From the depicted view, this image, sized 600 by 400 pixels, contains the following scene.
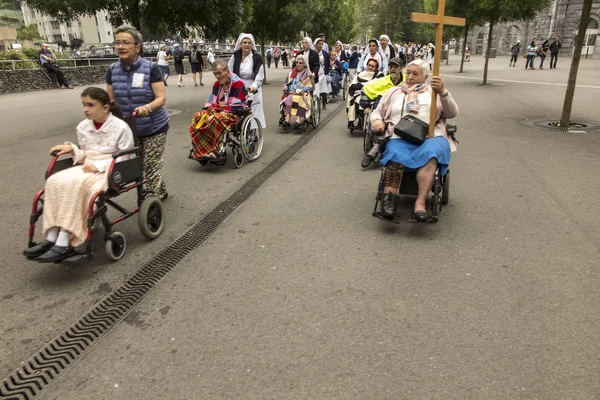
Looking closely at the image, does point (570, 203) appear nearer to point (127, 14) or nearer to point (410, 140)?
point (410, 140)

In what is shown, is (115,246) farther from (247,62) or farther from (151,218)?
(247,62)

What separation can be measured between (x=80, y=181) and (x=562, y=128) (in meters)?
9.39

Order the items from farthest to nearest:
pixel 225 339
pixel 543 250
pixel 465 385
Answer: pixel 543 250
pixel 225 339
pixel 465 385

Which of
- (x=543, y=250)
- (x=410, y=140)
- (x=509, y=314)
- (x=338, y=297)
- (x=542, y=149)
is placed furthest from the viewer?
(x=542, y=149)

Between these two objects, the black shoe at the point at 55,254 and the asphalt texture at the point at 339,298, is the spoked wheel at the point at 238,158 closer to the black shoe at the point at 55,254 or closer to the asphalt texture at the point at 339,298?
the asphalt texture at the point at 339,298

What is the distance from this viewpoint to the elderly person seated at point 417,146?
4.38 m

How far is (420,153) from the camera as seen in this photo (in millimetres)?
4410

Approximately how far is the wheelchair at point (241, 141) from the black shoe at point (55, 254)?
10.7 feet

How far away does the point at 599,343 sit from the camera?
9.02 feet

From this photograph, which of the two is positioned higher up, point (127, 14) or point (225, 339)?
point (127, 14)

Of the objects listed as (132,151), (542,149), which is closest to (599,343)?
(132,151)

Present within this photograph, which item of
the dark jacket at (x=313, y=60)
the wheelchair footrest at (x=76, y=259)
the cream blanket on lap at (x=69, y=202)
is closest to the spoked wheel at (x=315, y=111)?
the dark jacket at (x=313, y=60)

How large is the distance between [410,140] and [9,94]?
18753mm

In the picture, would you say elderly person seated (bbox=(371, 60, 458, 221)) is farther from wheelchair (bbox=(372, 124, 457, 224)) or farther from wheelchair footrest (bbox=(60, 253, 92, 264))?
wheelchair footrest (bbox=(60, 253, 92, 264))
